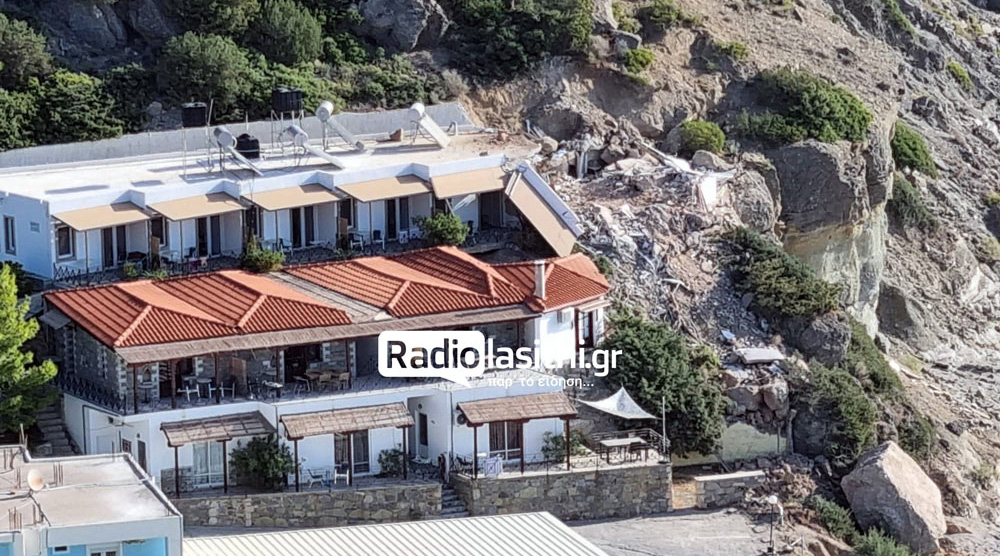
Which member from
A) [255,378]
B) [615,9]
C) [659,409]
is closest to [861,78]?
[615,9]

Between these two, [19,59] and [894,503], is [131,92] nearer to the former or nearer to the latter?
[19,59]

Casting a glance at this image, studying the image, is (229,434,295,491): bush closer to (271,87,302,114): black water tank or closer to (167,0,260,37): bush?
(271,87,302,114): black water tank

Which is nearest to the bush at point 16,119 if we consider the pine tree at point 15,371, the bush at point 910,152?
the pine tree at point 15,371

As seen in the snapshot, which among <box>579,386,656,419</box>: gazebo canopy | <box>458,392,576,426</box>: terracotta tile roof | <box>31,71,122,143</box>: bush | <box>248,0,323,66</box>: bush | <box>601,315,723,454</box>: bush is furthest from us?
<box>248,0,323,66</box>: bush

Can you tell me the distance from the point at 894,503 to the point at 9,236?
24081 mm

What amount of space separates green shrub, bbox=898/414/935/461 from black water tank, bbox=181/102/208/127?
21.5 metres

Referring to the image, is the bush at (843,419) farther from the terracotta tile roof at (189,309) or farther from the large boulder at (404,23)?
the large boulder at (404,23)

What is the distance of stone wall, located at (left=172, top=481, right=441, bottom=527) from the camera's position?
66.8 m

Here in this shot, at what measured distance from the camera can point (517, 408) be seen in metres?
70.2

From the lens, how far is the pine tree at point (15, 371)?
66812mm

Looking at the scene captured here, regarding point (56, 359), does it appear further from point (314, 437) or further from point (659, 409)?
point (659, 409)

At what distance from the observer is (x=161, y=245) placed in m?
74.1

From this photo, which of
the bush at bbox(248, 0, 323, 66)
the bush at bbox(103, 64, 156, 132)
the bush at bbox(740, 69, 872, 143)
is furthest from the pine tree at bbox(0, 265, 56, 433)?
the bush at bbox(740, 69, 872, 143)

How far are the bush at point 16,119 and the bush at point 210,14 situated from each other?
261 inches
